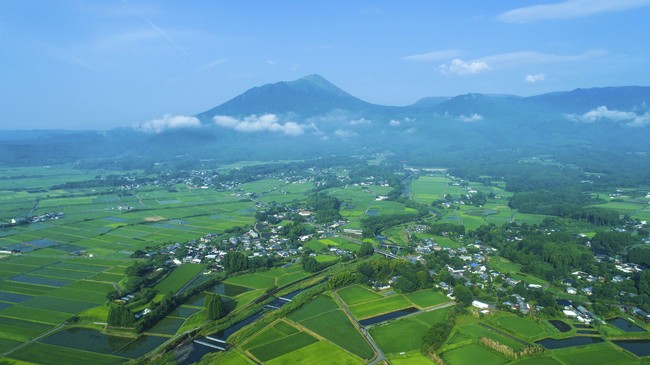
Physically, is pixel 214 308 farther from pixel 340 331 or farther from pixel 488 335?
pixel 488 335

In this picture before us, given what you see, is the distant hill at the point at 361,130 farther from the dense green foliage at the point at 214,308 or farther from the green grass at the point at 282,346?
the green grass at the point at 282,346

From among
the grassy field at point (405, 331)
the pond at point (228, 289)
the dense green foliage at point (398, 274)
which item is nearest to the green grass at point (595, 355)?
the grassy field at point (405, 331)

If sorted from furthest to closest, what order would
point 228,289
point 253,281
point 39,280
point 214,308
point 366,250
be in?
point 366,250 < point 253,281 < point 39,280 < point 228,289 < point 214,308

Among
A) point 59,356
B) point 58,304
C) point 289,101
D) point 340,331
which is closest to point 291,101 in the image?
point 289,101

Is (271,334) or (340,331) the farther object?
(340,331)

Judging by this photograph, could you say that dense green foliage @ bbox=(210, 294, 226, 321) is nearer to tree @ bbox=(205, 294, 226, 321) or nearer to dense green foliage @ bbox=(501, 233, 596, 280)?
tree @ bbox=(205, 294, 226, 321)

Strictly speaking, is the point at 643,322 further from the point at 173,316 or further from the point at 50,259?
the point at 50,259
